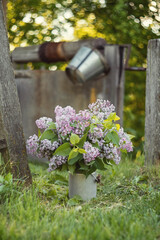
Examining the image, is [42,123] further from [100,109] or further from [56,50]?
[56,50]

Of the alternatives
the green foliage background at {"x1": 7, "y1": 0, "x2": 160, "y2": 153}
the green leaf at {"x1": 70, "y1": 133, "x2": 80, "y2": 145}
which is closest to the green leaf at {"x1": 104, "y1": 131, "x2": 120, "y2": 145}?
the green leaf at {"x1": 70, "y1": 133, "x2": 80, "y2": 145}

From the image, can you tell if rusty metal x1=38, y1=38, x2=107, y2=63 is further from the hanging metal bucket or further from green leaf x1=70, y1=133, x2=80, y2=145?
green leaf x1=70, y1=133, x2=80, y2=145

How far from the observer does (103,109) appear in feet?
9.09

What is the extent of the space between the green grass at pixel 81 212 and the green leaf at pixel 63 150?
36cm

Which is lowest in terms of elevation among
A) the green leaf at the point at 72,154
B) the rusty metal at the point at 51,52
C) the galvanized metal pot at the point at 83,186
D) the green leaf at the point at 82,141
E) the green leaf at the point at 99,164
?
the galvanized metal pot at the point at 83,186

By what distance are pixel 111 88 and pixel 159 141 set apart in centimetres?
145

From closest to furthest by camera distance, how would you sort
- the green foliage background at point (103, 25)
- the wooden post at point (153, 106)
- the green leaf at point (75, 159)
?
1. the green leaf at point (75, 159)
2. the wooden post at point (153, 106)
3. the green foliage background at point (103, 25)

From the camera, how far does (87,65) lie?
4648 millimetres

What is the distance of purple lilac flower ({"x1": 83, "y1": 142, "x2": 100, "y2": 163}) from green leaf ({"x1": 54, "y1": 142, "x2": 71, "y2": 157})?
0.15 metres

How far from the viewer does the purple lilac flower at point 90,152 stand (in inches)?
99.2

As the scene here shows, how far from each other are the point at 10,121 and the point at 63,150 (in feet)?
1.86

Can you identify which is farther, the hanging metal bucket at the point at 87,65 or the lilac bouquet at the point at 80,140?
the hanging metal bucket at the point at 87,65

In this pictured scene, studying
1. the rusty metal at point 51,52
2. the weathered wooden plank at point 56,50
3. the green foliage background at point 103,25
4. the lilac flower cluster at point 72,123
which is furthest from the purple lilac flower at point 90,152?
the green foliage background at point 103,25

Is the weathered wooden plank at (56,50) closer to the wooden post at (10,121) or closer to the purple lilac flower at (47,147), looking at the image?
the wooden post at (10,121)
